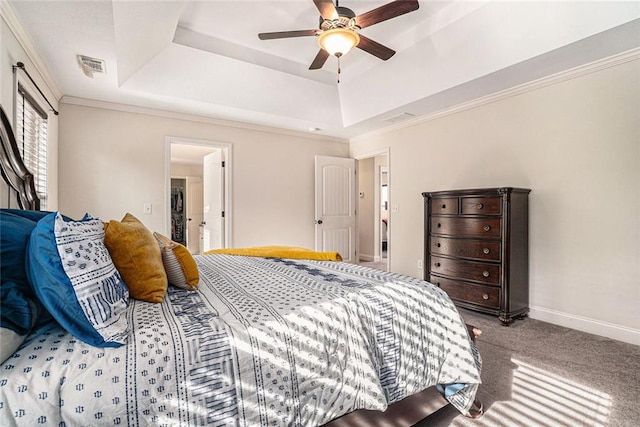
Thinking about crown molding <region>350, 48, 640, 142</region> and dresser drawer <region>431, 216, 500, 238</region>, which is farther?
dresser drawer <region>431, 216, 500, 238</region>

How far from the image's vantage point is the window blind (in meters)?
2.41

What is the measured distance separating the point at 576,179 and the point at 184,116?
15.0ft

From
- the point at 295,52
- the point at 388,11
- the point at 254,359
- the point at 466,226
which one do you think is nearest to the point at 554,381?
the point at 466,226

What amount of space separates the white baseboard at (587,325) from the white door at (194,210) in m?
7.14

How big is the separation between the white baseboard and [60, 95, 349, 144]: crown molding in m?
3.93

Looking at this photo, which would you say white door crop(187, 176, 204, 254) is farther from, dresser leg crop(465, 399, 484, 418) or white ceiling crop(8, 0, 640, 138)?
dresser leg crop(465, 399, 484, 418)

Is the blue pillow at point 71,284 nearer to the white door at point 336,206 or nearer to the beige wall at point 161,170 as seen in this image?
the beige wall at point 161,170

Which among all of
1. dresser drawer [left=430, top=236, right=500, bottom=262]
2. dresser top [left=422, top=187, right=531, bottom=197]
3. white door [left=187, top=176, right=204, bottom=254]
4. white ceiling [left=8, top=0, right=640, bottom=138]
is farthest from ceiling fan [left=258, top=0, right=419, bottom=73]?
white door [left=187, top=176, right=204, bottom=254]

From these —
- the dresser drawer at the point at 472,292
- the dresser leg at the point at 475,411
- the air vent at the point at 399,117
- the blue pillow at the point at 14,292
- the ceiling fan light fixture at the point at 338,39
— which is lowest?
the dresser leg at the point at 475,411

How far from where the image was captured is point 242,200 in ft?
15.5

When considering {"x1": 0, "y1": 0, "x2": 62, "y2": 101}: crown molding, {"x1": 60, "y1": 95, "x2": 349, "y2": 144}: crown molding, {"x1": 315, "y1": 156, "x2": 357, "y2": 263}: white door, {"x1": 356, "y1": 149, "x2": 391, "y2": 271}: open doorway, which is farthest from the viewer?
{"x1": 356, "y1": 149, "x2": 391, "y2": 271}: open doorway

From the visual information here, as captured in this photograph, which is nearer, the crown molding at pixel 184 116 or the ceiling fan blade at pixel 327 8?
the ceiling fan blade at pixel 327 8

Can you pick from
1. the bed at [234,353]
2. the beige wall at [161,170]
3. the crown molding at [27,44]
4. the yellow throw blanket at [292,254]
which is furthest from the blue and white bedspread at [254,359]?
the beige wall at [161,170]

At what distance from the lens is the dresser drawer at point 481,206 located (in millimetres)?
3087
